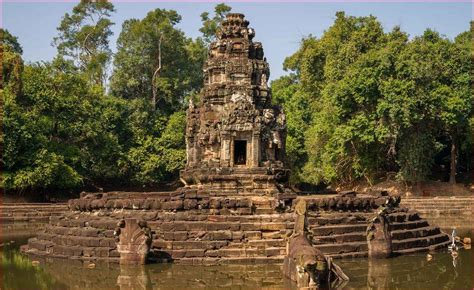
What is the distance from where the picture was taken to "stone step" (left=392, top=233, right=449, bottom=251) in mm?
15953

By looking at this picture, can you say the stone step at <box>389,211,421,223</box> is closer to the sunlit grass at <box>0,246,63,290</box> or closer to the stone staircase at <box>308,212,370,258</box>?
the stone staircase at <box>308,212,370,258</box>

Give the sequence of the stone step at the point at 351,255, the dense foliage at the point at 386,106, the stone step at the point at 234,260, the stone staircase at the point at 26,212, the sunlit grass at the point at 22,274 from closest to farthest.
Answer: the sunlit grass at the point at 22,274
the stone step at the point at 234,260
the stone step at the point at 351,255
the stone staircase at the point at 26,212
the dense foliage at the point at 386,106

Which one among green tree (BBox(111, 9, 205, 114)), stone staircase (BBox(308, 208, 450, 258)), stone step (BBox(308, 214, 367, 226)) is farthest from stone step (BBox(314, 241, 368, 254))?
green tree (BBox(111, 9, 205, 114))

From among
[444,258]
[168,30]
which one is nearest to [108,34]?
[168,30]

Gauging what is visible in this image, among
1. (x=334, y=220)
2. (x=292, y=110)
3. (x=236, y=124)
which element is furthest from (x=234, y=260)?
(x=292, y=110)

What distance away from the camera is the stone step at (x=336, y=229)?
15531 millimetres

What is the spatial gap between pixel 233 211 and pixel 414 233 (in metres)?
5.19

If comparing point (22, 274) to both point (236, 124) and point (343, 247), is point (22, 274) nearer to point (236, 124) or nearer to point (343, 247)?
point (343, 247)

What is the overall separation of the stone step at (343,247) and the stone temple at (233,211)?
1.0 inches

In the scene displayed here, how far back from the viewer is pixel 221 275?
1323 centimetres

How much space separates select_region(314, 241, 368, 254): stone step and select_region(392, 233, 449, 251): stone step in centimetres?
95

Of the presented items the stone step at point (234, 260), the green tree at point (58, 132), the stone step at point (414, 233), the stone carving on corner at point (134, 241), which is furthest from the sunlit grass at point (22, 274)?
the green tree at point (58, 132)

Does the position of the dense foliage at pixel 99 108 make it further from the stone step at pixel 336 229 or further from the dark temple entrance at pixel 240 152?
the stone step at pixel 336 229

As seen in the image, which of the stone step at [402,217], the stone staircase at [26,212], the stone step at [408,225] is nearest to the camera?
the stone step at [408,225]
